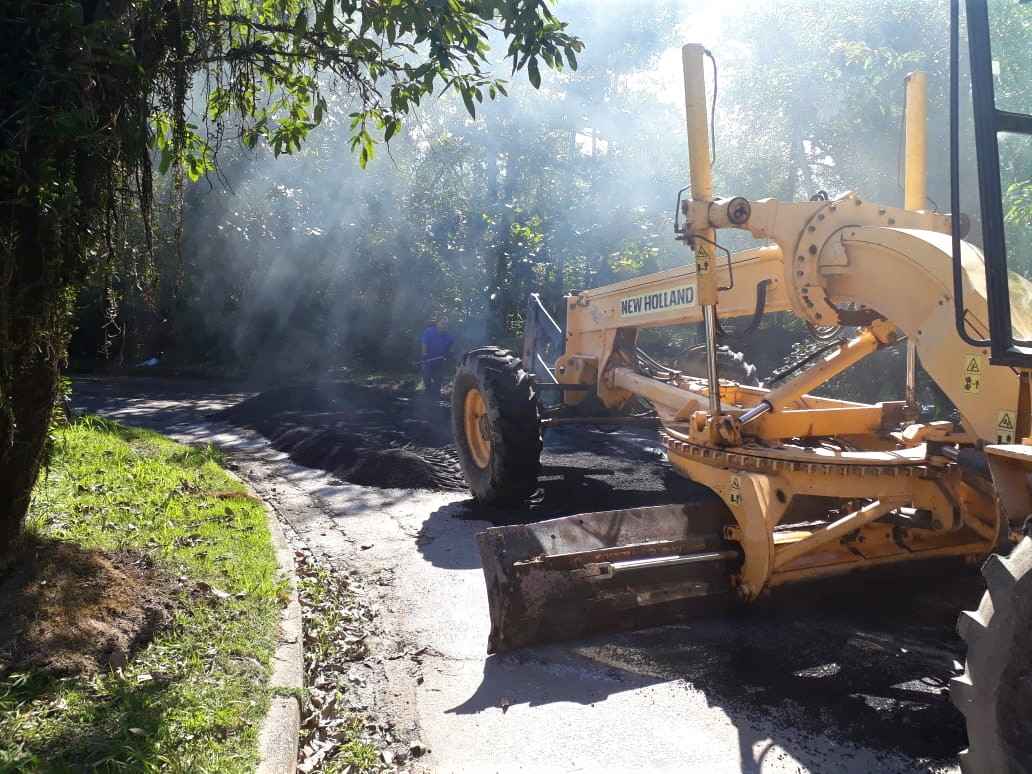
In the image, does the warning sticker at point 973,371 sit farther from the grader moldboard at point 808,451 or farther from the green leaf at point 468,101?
the green leaf at point 468,101

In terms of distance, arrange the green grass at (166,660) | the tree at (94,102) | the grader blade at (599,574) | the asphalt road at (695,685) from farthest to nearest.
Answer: the grader blade at (599,574)
the tree at (94,102)
the asphalt road at (695,685)
the green grass at (166,660)

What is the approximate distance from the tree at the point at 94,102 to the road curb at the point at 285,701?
1.58 meters

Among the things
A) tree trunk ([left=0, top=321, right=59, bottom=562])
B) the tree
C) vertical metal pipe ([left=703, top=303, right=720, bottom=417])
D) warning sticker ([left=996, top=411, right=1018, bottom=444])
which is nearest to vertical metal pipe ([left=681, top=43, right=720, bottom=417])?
vertical metal pipe ([left=703, top=303, right=720, bottom=417])

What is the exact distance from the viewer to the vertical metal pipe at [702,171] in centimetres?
540

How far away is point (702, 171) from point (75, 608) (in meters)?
4.19

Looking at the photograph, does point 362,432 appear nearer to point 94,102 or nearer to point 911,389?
point 911,389

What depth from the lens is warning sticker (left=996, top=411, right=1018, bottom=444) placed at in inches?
159

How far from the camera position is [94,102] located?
15.2ft

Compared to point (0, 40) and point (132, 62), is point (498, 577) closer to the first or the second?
point (132, 62)

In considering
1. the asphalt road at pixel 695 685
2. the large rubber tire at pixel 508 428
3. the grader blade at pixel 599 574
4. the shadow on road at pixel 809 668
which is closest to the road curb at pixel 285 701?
the asphalt road at pixel 695 685

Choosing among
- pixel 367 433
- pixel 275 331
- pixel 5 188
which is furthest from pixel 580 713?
pixel 275 331

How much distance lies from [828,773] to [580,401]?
18.6ft

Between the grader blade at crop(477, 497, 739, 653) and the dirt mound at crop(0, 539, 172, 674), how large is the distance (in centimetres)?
174

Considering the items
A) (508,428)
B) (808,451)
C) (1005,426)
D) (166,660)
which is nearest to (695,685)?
(808,451)
